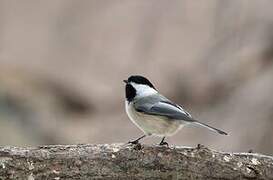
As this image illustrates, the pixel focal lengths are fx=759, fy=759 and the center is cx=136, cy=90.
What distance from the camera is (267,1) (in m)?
5.23

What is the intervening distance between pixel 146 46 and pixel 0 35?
359 centimetres

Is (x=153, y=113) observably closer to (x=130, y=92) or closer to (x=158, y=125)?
(x=158, y=125)

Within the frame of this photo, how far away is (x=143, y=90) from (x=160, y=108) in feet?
0.77

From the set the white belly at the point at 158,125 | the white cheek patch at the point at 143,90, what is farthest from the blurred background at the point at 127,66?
the white belly at the point at 158,125

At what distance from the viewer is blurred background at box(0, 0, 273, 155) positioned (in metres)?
5.14

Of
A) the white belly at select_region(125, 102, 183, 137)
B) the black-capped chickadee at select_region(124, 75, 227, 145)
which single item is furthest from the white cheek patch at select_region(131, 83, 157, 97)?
the white belly at select_region(125, 102, 183, 137)

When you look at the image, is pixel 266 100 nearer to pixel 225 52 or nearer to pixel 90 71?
pixel 225 52

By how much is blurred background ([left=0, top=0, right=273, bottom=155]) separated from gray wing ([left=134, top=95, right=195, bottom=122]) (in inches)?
51.2

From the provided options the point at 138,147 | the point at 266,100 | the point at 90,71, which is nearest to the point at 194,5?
the point at 266,100

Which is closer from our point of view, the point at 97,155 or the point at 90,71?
the point at 97,155

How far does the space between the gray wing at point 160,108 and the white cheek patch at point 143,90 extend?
0.06m

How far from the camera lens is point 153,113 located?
141 inches

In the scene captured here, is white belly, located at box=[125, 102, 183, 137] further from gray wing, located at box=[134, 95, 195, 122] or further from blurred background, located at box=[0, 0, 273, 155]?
blurred background, located at box=[0, 0, 273, 155]

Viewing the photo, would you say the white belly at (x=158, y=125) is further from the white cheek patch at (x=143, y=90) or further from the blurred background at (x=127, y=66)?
the blurred background at (x=127, y=66)
